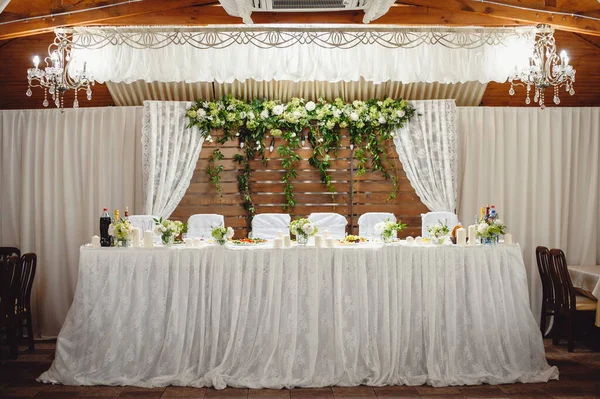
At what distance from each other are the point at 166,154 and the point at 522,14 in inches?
174

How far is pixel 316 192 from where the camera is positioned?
8.11m

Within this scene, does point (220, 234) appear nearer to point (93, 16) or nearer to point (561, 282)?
point (93, 16)

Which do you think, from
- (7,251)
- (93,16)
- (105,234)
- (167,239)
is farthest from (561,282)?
(7,251)

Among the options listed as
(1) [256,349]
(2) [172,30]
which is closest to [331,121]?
(2) [172,30]

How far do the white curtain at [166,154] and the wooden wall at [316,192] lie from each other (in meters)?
0.24

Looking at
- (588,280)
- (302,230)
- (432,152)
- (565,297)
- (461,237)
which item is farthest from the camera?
(432,152)

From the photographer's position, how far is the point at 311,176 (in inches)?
319

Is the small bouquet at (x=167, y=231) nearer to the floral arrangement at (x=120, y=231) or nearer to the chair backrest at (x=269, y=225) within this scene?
the floral arrangement at (x=120, y=231)

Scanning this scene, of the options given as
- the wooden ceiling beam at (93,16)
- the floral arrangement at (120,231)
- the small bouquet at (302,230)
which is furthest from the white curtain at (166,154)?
the small bouquet at (302,230)

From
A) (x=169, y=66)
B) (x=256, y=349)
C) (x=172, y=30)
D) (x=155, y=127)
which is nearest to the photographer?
(x=256, y=349)

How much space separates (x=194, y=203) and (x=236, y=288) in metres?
2.71

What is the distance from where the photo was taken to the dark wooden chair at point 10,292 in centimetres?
607

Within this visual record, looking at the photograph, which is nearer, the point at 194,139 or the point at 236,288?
the point at 236,288

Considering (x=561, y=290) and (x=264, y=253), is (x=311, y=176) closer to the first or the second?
(x=264, y=253)
